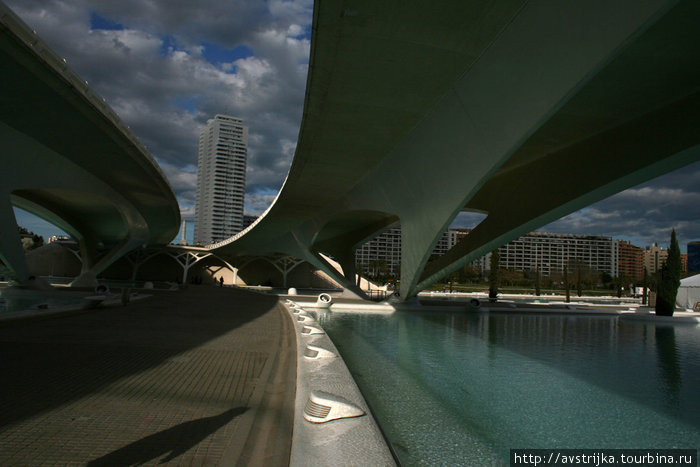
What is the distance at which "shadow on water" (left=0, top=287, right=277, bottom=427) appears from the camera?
4.21m

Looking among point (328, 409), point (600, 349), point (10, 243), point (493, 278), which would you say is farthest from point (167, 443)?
point (493, 278)

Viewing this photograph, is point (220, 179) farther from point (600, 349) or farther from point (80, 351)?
point (80, 351)

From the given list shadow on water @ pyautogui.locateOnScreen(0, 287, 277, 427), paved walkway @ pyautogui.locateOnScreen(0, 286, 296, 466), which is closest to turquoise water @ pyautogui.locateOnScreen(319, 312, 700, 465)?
paved walkway @ pyautogui.locateOnScreen(0, 286, 296, 466)

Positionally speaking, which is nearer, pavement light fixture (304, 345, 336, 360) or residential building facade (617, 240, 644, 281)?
pavement light fixture (304, 345, 336, 360)

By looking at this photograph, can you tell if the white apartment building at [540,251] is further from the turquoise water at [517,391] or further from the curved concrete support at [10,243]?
the turquoise water at [517,391]

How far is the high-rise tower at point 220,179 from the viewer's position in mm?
110312

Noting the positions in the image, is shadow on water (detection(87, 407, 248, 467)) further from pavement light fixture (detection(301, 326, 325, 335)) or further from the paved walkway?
pavement light fixture (detection(301, 326, 325, 335))

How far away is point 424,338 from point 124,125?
1166 cm

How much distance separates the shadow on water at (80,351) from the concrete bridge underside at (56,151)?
19.3 feet

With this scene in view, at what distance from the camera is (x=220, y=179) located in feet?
369

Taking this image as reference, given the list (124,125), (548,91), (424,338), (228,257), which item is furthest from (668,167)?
(228,257)

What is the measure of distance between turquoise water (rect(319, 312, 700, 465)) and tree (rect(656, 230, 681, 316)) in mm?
7424

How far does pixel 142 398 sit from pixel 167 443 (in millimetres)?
1260

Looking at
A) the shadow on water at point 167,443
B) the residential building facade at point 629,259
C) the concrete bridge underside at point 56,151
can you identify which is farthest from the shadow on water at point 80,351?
the residential building facade at point 629,259
